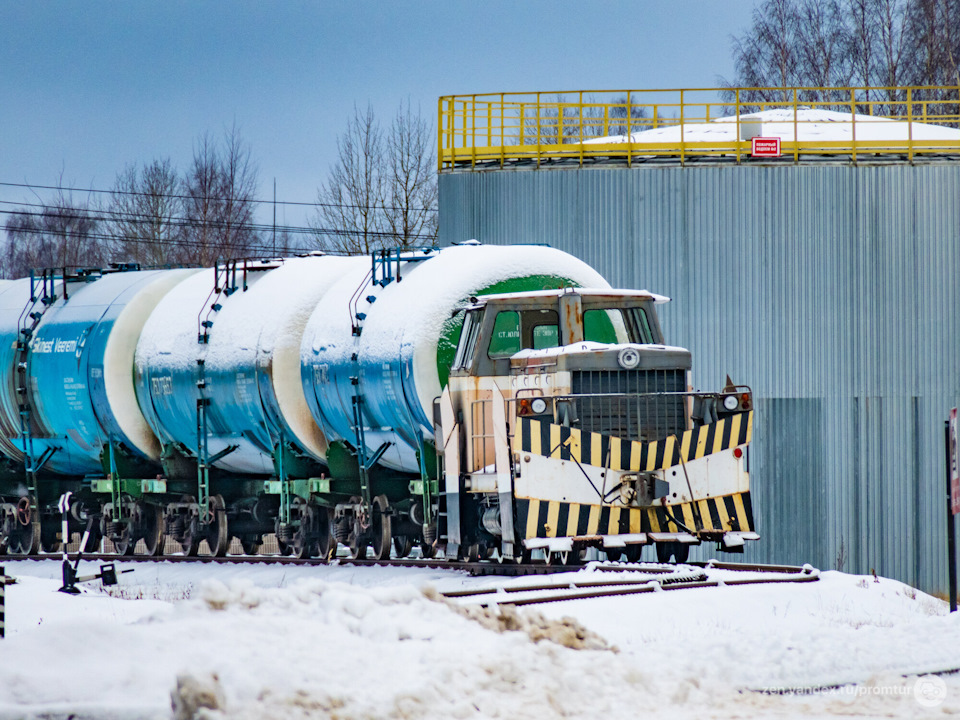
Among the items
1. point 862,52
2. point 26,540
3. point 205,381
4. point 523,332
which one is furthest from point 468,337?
point 862,52

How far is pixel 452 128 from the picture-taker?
2292 cm

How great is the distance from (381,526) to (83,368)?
17.4 ft

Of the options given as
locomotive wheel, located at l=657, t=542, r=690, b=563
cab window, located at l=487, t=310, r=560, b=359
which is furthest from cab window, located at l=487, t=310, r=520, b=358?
locomotive wheel, located at l=657, t=542, r=690, b=563

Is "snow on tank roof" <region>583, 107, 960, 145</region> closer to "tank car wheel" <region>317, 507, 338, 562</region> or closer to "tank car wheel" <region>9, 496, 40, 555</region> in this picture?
"tank car wheel" <region>317, 507, 338, 562</region>

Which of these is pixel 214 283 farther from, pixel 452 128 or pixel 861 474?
pixel 861 474

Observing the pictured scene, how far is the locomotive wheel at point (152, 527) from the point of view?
19.7m

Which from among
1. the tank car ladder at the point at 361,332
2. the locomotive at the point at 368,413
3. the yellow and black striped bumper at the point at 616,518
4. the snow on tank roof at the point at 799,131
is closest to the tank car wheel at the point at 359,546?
the locomotive at the point at 368,413

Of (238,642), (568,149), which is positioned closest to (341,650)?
(238,642)

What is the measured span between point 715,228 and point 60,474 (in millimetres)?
10815

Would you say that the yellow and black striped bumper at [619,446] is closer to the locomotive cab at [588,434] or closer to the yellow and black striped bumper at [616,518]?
the locomotive cab at [588,434]

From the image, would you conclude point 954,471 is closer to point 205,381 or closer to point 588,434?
point 588,434

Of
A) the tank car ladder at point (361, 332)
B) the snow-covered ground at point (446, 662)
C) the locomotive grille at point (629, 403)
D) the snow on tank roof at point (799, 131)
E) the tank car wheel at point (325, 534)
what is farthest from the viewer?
the snow on tank roof at point (799, 131)

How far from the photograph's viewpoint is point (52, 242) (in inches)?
2869

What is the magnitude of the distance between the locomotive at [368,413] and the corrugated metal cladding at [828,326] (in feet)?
21.6
